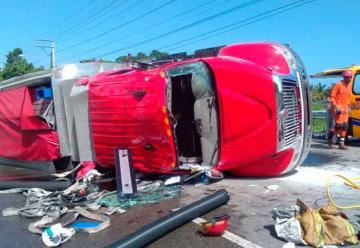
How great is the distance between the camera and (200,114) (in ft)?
20.3

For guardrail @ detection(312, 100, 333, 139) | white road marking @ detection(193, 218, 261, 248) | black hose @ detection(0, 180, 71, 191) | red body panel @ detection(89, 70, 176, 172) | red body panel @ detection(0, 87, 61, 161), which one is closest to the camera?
white road marking @ detection(193, 218, 261, 248)

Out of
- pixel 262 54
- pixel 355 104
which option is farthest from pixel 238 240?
pixel 355 104

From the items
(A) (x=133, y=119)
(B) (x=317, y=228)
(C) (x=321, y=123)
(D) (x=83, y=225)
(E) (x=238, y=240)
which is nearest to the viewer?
(B) (x=317, y=228)

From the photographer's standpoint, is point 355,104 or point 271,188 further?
point 355,104

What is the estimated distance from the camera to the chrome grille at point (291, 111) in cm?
598

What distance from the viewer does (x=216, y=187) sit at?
6.12m

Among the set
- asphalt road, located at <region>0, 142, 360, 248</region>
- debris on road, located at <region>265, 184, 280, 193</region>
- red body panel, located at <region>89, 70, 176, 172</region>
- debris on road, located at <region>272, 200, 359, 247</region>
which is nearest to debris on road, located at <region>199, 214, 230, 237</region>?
asphalt road, located at <region>0, 142, 360, 248</region>

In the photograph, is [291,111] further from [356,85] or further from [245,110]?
[356,85]

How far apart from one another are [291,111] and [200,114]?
1.32 meters

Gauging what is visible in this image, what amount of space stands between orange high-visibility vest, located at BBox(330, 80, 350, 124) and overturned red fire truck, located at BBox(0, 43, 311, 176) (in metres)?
3.27

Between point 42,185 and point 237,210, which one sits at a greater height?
point 42,185

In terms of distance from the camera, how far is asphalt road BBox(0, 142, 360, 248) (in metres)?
4.08

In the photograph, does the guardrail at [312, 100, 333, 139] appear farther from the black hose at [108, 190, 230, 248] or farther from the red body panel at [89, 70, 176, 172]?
the black hose at [108, 190, 230, 248]

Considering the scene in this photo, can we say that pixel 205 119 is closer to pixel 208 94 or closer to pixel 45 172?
pixel 208 94
